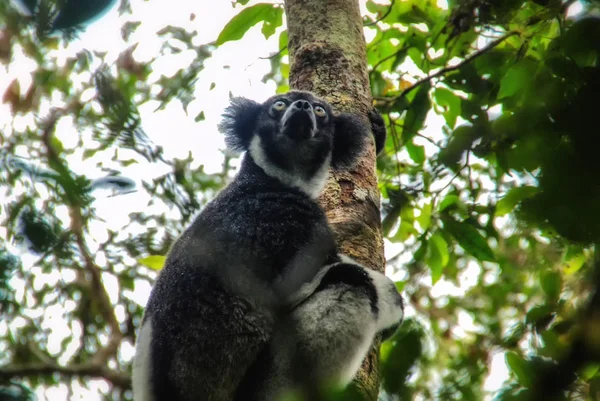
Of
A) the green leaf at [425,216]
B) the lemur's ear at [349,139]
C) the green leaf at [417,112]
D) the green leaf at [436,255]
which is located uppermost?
the green leaf at [417,112]

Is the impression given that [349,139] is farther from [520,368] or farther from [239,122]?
[520,368]

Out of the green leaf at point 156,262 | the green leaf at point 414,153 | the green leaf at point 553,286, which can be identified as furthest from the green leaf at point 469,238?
the green leaf at point 553,286

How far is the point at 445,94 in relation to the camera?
454 centimetres

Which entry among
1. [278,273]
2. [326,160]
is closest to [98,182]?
[278,273]

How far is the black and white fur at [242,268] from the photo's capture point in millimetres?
3086

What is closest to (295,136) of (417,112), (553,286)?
(417,112)

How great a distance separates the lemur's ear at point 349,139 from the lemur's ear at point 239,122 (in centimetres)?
99

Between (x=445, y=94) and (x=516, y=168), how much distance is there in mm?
3747

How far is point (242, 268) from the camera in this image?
3.49m

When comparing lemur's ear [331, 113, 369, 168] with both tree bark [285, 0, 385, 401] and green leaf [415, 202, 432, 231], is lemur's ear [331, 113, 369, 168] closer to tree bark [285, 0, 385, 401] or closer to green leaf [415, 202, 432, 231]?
tree bark [285, 0, 385, 401]

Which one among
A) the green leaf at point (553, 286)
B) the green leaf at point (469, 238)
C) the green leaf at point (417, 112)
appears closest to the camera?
the green leaf at point (553, 286)

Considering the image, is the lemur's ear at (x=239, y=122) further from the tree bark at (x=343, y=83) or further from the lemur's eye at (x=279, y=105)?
the tree bark at (x=343, y=83)

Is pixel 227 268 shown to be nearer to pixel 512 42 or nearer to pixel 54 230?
pixel 54 230

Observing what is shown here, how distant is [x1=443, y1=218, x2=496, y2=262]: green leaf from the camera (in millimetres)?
3848
